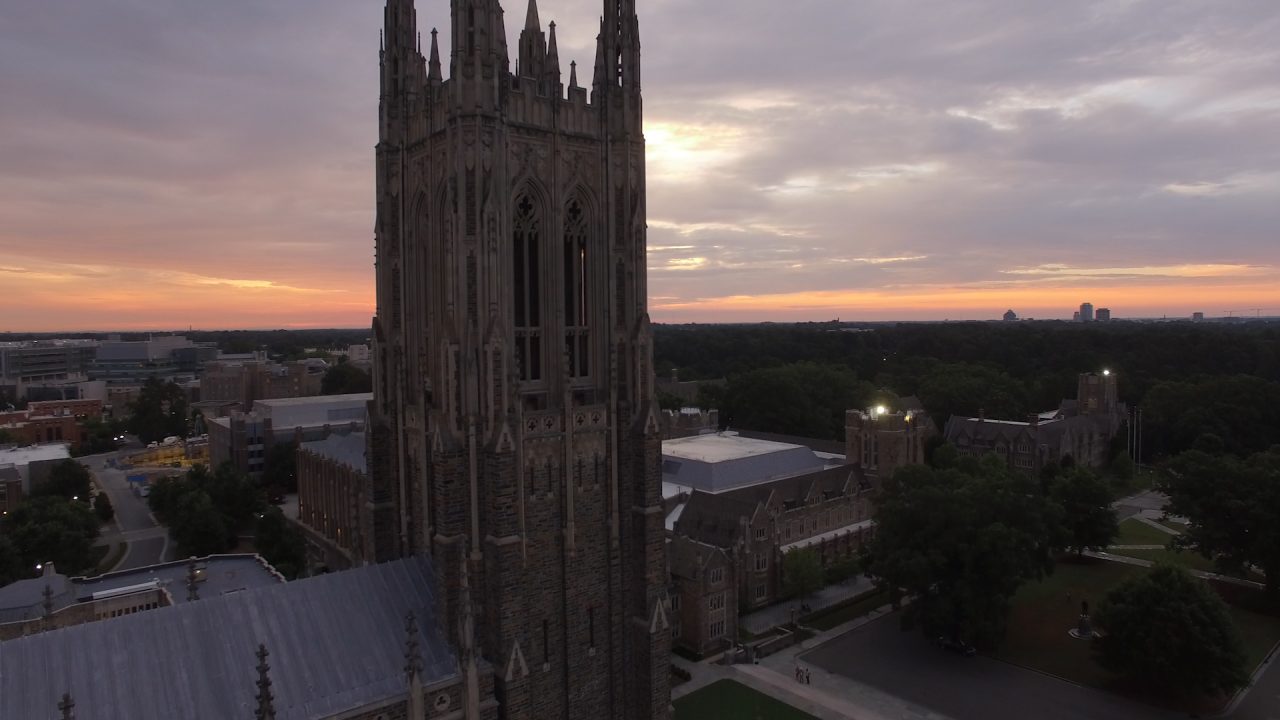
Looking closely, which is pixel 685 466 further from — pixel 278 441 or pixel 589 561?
pixel 278 441

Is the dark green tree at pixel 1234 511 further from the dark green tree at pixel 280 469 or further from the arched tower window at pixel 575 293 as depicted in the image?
the dark green tree at pixel 280 469

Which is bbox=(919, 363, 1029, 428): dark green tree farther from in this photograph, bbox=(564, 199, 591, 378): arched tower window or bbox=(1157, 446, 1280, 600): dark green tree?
bbox=(564, 199, 591, 378): arched tower window

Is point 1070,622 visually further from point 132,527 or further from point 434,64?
point 132,527

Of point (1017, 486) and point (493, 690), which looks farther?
point (1017, 486)

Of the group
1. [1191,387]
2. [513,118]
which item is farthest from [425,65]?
[1191,387]

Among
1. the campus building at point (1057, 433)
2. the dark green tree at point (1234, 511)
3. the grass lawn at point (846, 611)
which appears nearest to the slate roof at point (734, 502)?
the grass lawn at point (846, 611)

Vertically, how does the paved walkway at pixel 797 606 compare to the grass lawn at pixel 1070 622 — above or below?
below

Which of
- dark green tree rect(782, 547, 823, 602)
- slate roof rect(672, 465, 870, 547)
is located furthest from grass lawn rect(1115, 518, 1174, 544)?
dark green tree rect(782, 547, 823, 602)
